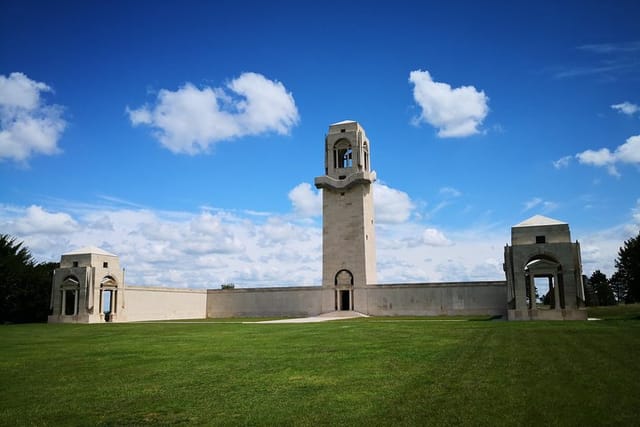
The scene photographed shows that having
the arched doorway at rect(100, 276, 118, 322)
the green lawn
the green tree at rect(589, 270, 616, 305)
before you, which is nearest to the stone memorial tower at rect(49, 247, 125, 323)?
the arched doorway at rect(100, 276, 118, 322)

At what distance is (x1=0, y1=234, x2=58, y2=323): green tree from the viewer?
40.9 meters

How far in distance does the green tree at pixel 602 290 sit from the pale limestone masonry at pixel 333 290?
3929cm

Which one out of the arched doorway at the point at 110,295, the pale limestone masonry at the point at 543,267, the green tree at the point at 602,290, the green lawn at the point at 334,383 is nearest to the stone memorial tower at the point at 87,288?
the arched doorway at the point at 110,295

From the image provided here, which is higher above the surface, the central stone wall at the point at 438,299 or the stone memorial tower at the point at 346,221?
the stone memorial tower at the point at 346,221

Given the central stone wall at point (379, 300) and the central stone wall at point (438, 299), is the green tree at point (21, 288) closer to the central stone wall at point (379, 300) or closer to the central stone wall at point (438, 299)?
the central stone wall at point (379, 300)

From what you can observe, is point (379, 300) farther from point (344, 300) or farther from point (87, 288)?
point (87, 288)

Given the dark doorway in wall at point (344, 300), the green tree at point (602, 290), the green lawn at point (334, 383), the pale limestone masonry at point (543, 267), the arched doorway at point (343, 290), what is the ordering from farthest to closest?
1. the green tree at point (602, 290)
2. the dark doorway in wall at point (344, 300)
3. the arched doorway at point (343, 290)
4. the pale limestone masonry at point (543, 267)
5. the green lawn at point (334, 383)

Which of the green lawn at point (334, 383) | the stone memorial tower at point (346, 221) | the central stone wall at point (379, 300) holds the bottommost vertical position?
the green lawn at point (334, 383)

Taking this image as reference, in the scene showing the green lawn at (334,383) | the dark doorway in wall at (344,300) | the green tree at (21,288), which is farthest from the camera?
the dark doorway in wall at (344,300)

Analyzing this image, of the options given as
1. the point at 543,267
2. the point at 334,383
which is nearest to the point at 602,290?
the point at 543,267

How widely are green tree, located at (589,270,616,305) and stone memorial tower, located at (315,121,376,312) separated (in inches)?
1562

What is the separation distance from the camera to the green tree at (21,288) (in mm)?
40938

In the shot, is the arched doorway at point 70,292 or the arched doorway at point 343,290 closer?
the arched doorway at point 70,292

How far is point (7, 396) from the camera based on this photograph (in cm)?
977
